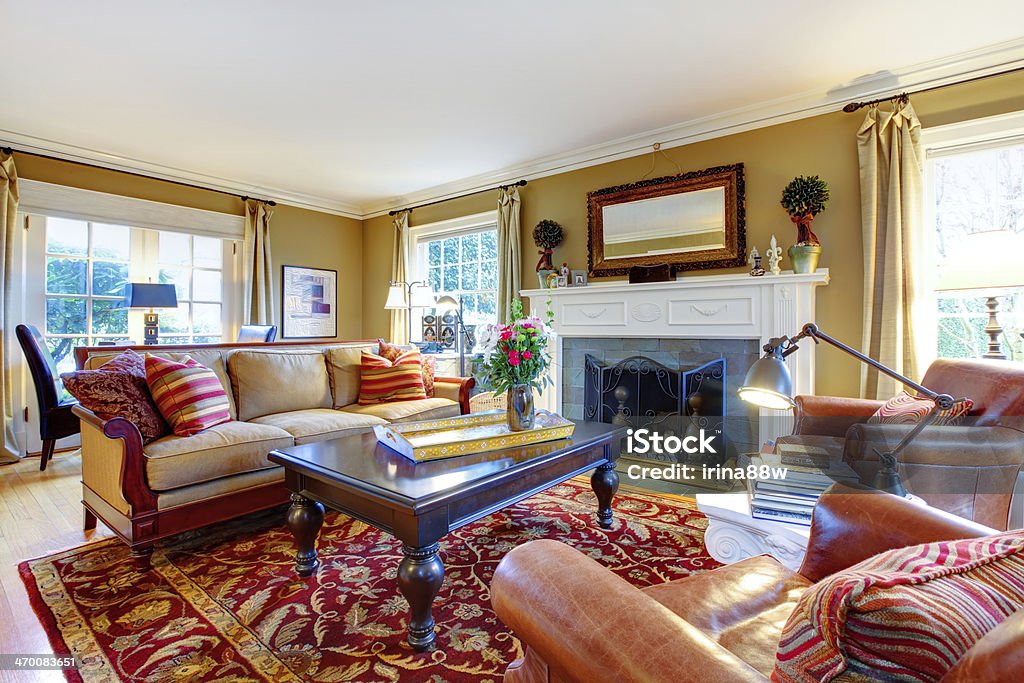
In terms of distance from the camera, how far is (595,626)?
71cm

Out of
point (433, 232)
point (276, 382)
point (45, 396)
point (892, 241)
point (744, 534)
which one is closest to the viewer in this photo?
point (744, 534)

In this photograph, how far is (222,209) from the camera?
4914 millimetres

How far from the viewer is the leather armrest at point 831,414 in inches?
84.4

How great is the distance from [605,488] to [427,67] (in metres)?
2.52

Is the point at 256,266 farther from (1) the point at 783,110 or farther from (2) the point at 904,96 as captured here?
(2) the point at 904,96

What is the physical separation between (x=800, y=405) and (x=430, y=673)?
6.52 feet

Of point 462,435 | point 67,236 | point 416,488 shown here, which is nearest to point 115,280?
point 67,236

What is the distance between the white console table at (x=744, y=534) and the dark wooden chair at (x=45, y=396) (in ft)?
13.6

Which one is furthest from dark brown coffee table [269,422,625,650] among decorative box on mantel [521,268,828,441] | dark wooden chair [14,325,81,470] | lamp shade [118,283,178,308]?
lamp shade [118,283,178,308]

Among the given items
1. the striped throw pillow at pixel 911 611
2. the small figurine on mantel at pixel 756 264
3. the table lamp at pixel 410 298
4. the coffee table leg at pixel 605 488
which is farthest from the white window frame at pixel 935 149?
the table lamp at pixel 410 298

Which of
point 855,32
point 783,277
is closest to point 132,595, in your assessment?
point 783,277

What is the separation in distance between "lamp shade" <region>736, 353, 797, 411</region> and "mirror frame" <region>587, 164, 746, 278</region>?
7.60 ft

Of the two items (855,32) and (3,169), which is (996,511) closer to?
(855,32)

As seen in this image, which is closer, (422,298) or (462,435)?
(462,435)
